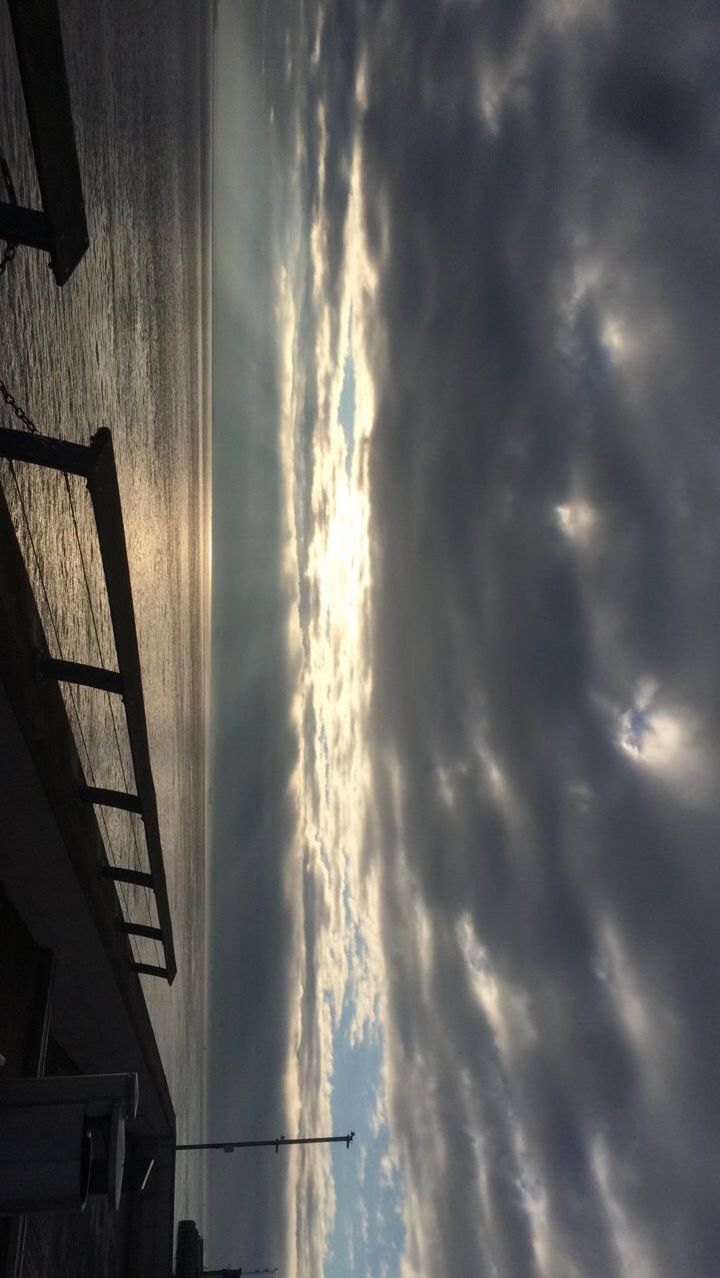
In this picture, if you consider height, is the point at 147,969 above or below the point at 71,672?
below

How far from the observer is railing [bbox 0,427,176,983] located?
355 cm

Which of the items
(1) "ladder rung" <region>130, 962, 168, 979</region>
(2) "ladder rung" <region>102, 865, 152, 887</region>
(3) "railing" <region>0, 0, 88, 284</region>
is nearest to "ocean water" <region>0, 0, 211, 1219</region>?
(2) "ladder rung" <region>102, 865, 152, 887</region>

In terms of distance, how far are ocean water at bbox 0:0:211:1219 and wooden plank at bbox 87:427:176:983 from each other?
0.90 metres

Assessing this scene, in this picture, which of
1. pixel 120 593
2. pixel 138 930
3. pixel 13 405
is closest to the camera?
pixel 13 405

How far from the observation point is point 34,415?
5.52 meters

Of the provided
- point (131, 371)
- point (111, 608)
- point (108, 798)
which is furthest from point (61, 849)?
point (131, 371)

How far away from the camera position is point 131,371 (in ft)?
40.6

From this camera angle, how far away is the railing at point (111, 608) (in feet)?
11.7

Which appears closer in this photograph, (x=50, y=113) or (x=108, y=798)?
(x=50, y=113)

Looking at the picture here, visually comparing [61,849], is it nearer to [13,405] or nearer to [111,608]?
[111,608]

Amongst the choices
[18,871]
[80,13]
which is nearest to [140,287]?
[80,13]

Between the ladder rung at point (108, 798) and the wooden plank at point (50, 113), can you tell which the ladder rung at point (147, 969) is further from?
the wooden plank at point (50, 113)

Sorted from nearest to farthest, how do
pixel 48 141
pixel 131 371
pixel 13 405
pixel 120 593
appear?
pixel 48 141
pixel 13 405
pixel 120 593
pixel 131 371

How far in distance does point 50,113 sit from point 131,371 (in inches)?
396
